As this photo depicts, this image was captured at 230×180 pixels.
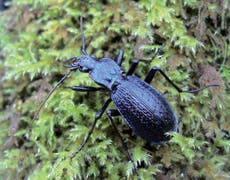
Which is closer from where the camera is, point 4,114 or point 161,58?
point 161,58

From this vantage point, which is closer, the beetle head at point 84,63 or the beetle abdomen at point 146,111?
the beetle abdomen at point 146,111

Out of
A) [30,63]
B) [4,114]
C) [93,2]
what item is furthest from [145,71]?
[4,114]

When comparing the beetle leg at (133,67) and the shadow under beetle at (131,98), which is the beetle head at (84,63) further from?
the beetle leg at (133,67)

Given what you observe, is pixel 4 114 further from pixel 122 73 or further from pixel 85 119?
pixel 122 73

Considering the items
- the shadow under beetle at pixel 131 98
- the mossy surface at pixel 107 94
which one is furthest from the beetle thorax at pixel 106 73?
the mossy surface at pixel 107 94

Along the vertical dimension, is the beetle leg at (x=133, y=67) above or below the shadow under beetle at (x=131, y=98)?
above

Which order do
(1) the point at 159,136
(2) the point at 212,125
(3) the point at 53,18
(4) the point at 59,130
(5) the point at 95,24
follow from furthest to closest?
(3) the point at 53,18 < (5) the point at 95,24 < (4) the point at 59,130 < (2) the point at 212,125 < (1) the point at 159,136

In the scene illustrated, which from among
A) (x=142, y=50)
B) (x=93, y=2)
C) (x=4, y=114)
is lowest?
(x=4, y=114)

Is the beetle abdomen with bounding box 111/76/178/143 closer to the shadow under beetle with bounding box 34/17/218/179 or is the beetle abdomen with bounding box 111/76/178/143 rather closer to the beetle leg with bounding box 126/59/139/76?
the shadow under beetle with bounding box 34/17/218/179
